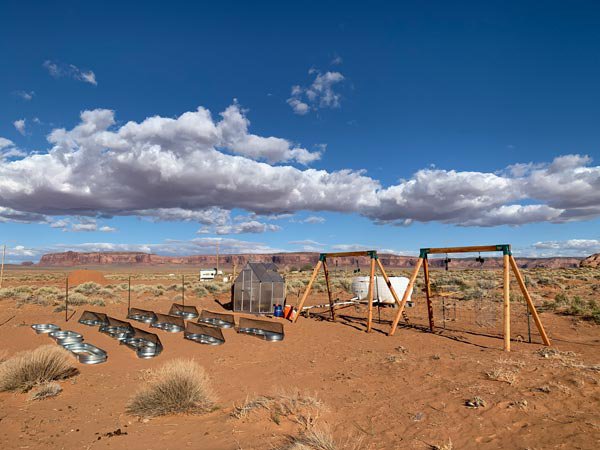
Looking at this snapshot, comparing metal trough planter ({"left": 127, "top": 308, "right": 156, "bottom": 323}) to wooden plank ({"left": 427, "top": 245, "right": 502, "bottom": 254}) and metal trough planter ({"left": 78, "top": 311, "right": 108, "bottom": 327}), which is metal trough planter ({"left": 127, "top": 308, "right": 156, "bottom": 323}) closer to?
metal trough planter ({"left": 78, "top": 311, "right": 108, "bottom": 327})

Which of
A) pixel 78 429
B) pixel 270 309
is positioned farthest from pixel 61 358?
pixel 270 309

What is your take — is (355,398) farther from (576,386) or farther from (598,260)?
(598,260)

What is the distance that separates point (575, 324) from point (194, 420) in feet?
54.4

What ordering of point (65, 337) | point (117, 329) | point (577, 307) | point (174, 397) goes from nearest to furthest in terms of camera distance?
1. point (174, 397)
2. point (65, 337)
3. point (117, 329)
4. point (577, 307)

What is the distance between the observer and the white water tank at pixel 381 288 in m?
23.9

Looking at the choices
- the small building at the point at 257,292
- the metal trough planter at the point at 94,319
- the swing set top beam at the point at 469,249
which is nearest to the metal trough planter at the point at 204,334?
the metal trough planter at the point at 94,319

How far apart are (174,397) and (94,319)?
498 inches

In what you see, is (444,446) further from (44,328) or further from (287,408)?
(44,328)

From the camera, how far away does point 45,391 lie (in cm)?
829

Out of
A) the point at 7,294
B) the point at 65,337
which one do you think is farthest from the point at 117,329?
the point at 7,294

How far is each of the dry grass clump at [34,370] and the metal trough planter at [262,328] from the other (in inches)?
263

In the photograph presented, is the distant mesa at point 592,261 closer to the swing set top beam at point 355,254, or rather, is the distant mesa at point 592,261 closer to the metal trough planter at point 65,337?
the swing set top beam at point 355,254

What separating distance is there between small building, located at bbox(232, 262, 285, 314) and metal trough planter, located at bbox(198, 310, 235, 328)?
3.34 m

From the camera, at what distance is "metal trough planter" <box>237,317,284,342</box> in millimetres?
15062
